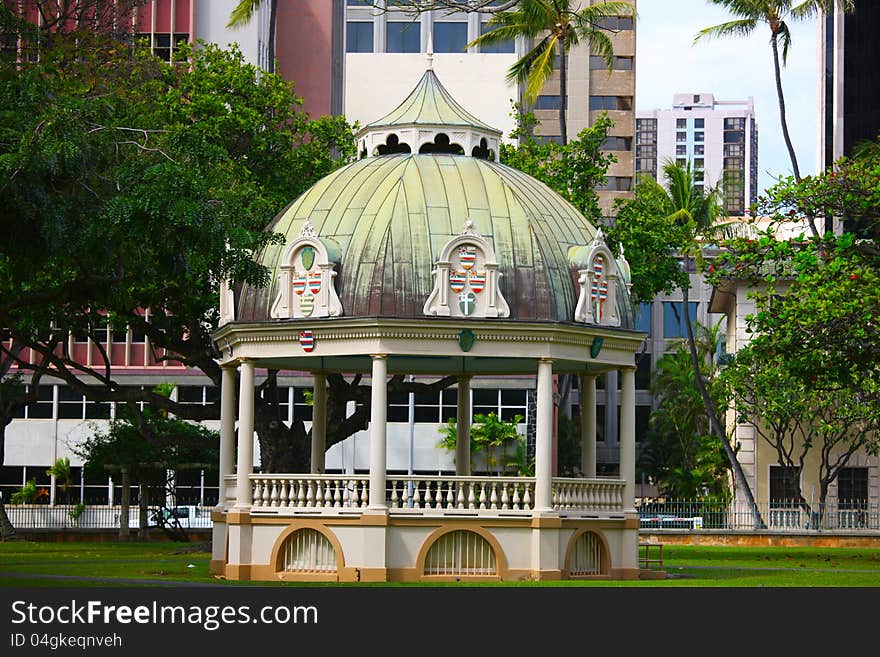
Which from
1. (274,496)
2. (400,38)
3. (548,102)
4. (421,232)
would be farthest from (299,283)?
(548,102)

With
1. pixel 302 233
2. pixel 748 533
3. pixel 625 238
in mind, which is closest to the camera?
pixel 302 233

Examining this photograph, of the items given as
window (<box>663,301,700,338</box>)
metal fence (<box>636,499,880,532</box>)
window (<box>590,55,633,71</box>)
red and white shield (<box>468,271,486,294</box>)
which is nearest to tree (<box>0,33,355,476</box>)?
red and white shield (<box>468,271,486,294</box>)

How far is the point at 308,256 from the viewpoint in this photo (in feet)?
96.5

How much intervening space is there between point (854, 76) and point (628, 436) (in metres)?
58.1

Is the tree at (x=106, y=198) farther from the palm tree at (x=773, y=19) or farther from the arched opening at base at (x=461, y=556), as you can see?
the palm tree at (x=773, y=19)

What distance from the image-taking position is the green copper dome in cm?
2920

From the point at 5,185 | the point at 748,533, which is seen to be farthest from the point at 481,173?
the point at 748,533

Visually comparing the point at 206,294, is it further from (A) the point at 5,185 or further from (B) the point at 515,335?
(A) the point at 5,185

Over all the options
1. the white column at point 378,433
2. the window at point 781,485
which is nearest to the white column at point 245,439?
the white column at point 378,433

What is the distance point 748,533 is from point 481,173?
80.4 ft

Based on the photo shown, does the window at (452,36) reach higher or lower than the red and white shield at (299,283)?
higher

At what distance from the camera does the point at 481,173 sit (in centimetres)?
3147

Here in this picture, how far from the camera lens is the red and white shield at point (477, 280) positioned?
95.3ft

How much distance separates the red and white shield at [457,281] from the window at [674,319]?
84614mm
